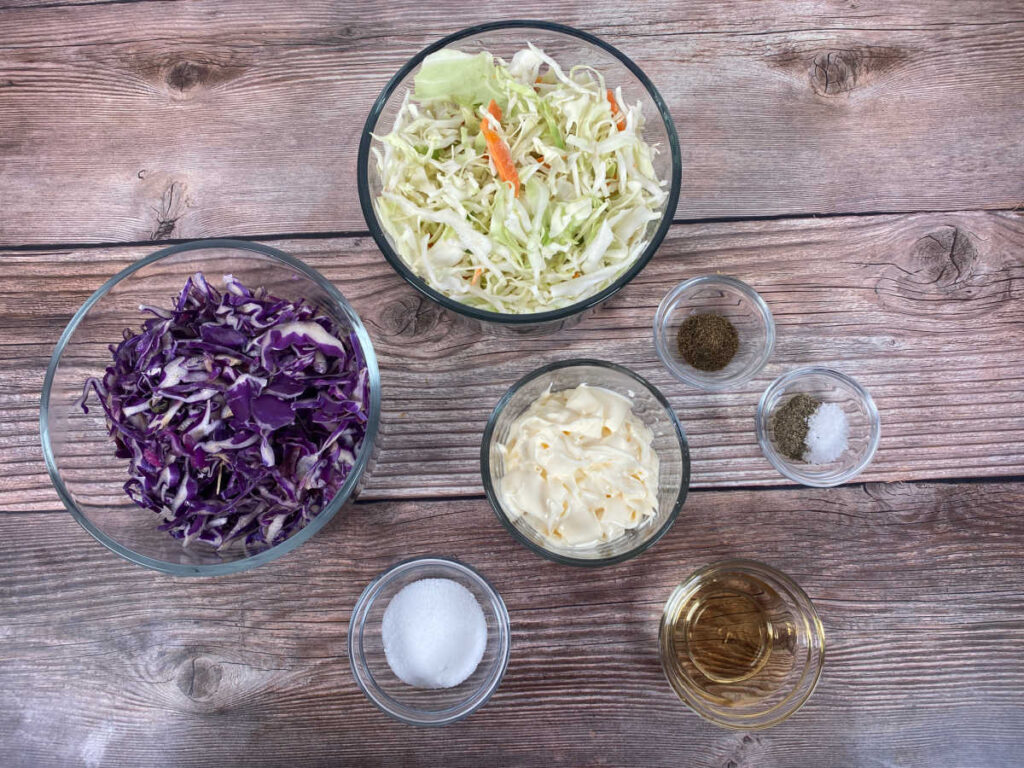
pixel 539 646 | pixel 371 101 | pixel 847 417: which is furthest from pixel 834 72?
pixel 539 646

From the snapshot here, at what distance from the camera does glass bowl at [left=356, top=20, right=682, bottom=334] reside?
1.42 m

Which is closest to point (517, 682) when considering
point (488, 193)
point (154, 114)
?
point (488, 193)

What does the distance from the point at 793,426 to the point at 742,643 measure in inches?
20.1

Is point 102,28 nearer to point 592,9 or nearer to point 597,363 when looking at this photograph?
point 592,9

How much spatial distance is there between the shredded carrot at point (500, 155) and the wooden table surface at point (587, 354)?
390mm

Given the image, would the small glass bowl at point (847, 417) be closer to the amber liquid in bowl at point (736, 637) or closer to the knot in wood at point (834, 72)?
the amber liquid in bowl at point (736, 637)

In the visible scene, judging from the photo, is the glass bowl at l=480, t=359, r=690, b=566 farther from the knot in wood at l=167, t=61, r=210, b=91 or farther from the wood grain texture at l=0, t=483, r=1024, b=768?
the knot in wood at l=167, t=61, r=210, b=91

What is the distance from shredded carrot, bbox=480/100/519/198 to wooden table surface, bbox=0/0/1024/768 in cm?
39

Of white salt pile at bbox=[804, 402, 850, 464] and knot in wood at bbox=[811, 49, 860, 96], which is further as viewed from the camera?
knot in wood at bbox=[811, 49, 860, 96]

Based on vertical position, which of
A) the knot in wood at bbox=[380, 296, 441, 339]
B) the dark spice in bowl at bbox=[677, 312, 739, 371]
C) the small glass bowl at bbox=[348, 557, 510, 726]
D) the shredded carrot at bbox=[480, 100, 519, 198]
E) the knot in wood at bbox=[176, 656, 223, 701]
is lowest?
the knot in wood at bbox=[176, 656, 223, 701]

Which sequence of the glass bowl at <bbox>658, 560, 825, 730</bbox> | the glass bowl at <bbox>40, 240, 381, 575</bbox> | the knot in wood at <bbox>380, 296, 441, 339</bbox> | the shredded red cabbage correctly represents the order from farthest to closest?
the knot in wood at <bbox>380, 296, 441, 339</bbox>, the glass bowl at <bbox>658, 560, 825, 730</bbox>, the glass bowl at <bbox>40, 240, 381, 575</bbox>, the shredded red cabbage

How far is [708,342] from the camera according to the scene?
1.63m

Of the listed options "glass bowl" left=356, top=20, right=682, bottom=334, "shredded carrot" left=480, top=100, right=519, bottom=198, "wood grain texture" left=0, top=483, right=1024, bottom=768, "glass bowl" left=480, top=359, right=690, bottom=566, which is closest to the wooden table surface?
"wood grain texture" left=0, top=483, right=1024, bottom=768

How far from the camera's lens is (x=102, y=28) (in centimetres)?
178
